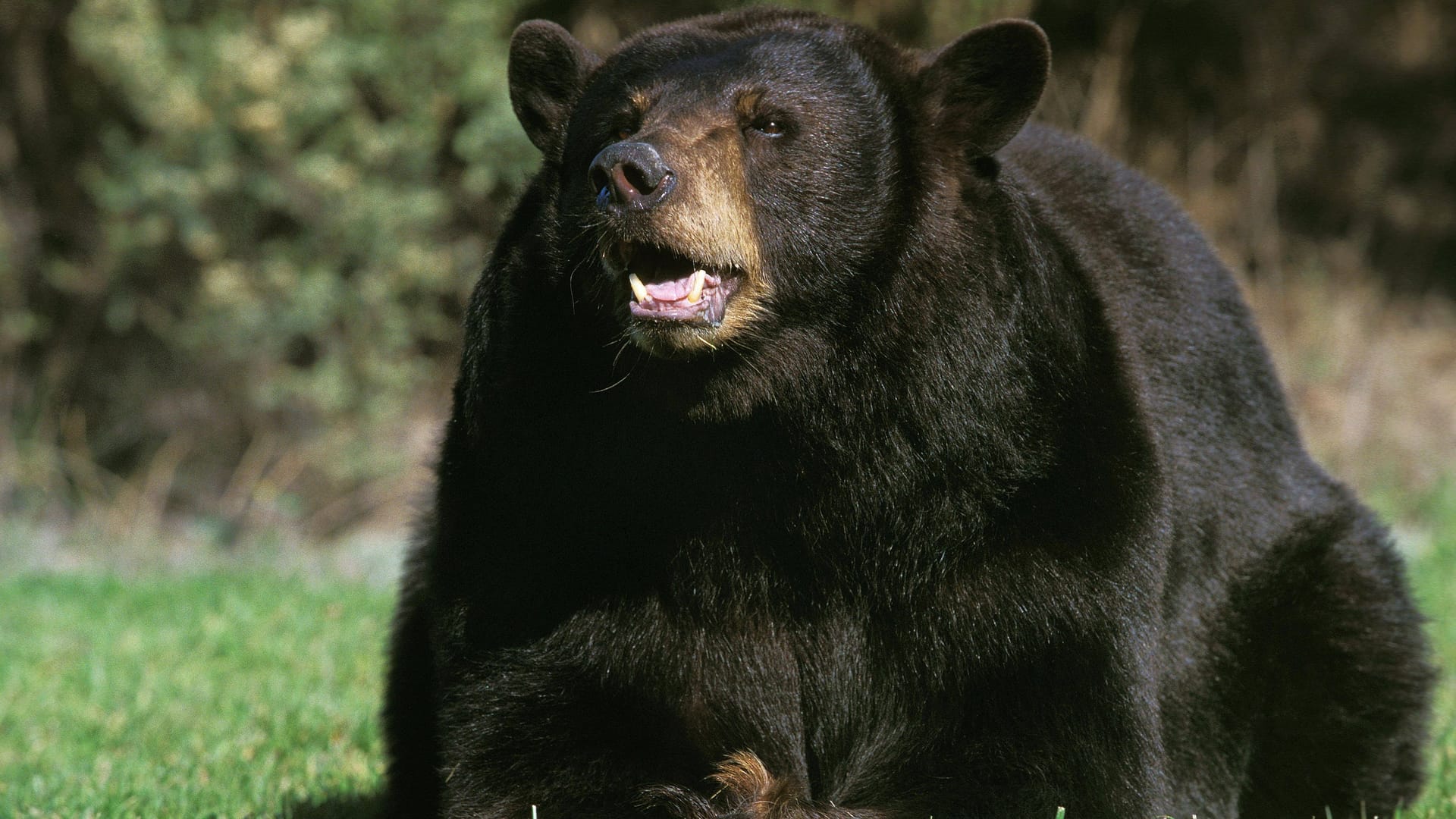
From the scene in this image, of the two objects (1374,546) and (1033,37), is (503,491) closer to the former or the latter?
(1033,37)

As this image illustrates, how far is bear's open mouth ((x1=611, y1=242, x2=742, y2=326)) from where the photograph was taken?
3.19m

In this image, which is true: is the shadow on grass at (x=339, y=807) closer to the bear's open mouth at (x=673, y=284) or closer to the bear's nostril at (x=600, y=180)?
the bear's open mouth at (x=673, y=284)

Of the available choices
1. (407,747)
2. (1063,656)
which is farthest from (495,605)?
(1063,656)

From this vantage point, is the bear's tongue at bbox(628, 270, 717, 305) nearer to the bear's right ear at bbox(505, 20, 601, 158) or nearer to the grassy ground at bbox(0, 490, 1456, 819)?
the bear's right ear at bbox(505, 20, 601, 158)

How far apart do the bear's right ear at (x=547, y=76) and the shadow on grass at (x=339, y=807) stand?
176 centimetres

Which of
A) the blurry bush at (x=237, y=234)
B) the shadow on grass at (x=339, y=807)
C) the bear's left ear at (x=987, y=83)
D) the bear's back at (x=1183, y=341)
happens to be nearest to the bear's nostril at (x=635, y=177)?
the bear's left ear at (x=987, y=83)

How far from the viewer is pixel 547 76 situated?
148 inches

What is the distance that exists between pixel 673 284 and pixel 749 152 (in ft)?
1.09

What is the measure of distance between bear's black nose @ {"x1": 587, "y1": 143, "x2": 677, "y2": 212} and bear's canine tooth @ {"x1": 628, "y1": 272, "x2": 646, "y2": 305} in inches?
6.0

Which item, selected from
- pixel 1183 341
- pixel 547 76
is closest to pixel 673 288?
pixel 547 76

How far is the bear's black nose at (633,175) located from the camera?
10.2 feet

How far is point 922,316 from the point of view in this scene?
3373 mm

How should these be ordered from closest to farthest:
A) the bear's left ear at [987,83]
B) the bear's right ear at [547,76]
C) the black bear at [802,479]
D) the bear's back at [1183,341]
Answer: the black bear at [802,479]
the bear's left ear at [987,83]
the bear's right ear at [547,76]
the bear's back at [1183,341]

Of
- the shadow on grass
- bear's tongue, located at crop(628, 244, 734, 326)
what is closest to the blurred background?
the shadow on grass
